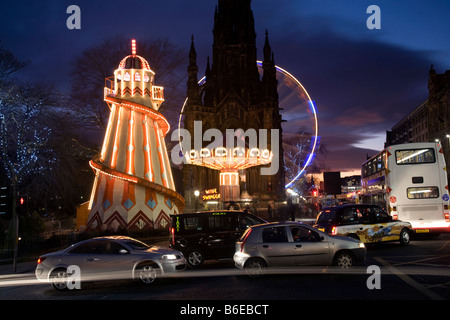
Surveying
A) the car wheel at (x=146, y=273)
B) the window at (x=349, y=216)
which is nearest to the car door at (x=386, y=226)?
the window at (x=349, y=216)

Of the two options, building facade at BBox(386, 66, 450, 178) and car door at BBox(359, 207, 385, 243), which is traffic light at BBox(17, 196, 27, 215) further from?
Result: building facade at BBox(386, 66, 450, 178)

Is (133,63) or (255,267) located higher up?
(133,63)

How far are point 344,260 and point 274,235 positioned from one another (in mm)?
2088

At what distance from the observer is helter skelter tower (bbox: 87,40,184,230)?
1056 inches

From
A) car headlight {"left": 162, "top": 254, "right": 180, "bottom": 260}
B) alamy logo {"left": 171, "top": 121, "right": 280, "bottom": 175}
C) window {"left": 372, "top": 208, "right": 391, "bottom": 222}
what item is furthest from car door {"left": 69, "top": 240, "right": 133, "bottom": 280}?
alamy logo {"left": 171, "top": 121, "right": 280, "bottom": 175}

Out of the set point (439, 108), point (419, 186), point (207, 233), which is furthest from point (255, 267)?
point (439, 108)

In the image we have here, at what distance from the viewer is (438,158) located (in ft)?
69.3

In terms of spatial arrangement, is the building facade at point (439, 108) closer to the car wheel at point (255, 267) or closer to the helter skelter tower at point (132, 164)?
the helter skelter tower at point (132, 164)

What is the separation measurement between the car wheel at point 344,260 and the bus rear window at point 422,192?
1041cm

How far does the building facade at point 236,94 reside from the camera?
75625mm

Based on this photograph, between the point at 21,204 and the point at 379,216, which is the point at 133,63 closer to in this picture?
the point at 21,204

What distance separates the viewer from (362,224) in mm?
17969

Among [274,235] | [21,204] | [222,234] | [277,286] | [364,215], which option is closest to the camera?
[277,286]

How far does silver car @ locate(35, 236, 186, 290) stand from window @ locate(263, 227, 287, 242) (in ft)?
8.41
